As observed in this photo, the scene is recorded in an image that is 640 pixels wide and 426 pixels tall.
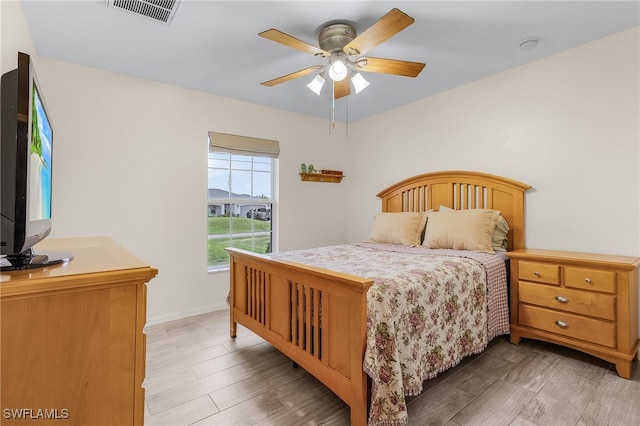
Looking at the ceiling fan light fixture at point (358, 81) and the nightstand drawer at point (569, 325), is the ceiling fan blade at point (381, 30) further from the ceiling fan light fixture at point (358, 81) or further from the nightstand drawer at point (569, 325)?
the nightstand drawer at point (569, 325)

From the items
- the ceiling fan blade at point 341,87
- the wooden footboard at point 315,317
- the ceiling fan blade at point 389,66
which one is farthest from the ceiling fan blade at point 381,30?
the wooden footboard at point 315,317

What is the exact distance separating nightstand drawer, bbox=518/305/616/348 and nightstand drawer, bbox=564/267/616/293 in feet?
0.73

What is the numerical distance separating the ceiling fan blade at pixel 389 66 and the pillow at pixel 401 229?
4.97 ft

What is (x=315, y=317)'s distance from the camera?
5.76 ft

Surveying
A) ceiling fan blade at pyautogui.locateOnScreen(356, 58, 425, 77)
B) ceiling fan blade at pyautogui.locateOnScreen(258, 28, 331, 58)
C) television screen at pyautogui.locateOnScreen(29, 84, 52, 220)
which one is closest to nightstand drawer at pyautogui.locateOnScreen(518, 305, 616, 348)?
ceiling fan blade at pyautogui.locateOnScreen(356, 58, 425, 77)

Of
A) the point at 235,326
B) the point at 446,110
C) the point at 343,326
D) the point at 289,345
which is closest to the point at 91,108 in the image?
the point at 235,326

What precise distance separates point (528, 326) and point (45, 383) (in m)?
2.89

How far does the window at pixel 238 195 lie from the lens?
350 cm

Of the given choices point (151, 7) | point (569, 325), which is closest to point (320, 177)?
point (151, 7)

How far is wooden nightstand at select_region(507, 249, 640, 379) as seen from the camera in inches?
78.4

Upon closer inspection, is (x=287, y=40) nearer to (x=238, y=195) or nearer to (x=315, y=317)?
(x=315, y=317)

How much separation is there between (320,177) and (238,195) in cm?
116

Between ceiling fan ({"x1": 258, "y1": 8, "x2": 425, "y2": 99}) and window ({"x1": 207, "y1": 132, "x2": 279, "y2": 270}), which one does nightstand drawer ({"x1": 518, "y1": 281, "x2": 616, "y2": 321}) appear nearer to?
ceiling fan ({"x1": 258, "y1": 8, "x2": 425, "y2": 99})

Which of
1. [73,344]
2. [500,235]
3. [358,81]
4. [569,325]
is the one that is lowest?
[569,325]
